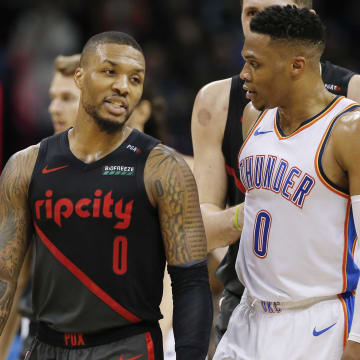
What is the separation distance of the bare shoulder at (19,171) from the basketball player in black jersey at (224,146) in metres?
0.95

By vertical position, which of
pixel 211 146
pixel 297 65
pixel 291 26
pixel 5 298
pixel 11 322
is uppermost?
pixel 291 26

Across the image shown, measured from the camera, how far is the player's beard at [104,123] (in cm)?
368

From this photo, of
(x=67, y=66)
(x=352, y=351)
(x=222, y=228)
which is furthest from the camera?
(x=67, y=66)

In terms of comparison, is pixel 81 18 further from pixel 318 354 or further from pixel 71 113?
pixel 318 354

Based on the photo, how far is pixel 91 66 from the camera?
3.74 meters

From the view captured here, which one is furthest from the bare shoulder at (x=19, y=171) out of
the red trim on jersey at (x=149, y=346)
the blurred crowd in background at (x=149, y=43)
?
the blurred crowd in background at (x=149, y=43)

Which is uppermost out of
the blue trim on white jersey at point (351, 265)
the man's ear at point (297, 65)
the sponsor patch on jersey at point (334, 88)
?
the man's ear at point (297, 65)

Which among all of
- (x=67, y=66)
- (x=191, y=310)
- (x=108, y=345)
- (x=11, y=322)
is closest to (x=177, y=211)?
(x=191, y=310)

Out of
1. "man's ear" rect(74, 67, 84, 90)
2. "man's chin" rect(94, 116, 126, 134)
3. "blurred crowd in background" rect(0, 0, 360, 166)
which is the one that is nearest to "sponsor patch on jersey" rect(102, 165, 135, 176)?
"man's chin" rect(94, 116, 126, 134)

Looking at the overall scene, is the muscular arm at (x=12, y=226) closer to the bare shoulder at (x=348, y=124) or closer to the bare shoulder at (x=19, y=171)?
the bare shoulder at (x=19, y=171)

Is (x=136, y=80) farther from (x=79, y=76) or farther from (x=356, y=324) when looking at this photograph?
(x=356, y=324)

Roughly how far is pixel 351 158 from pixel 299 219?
35cm

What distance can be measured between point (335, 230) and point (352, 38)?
7647 mm

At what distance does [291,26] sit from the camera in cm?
361
